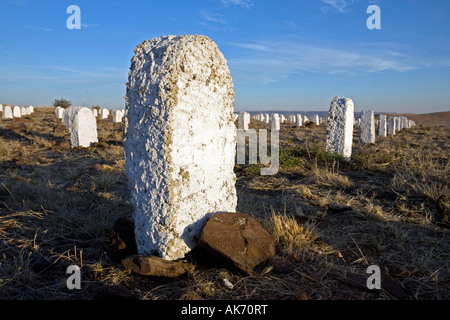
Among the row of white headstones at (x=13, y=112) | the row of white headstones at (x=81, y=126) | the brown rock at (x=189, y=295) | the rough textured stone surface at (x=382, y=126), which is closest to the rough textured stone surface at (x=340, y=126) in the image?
the brown rock at (x=189, y=295)

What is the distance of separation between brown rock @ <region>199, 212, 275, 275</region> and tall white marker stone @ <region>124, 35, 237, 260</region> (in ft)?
0.61

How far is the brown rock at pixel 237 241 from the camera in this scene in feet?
7.17

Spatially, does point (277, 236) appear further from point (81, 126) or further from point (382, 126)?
point (382, 126)

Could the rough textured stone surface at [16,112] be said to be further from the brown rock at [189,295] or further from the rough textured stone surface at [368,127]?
the brown rock at [189,295]

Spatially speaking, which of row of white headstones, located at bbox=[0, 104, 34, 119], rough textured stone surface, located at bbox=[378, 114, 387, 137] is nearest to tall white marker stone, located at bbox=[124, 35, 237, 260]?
rough textured stone surface, located at bbox=[378, 114, 387, 137]

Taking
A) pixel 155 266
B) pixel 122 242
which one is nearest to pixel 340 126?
pixel 122 242

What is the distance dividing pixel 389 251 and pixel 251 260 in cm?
130

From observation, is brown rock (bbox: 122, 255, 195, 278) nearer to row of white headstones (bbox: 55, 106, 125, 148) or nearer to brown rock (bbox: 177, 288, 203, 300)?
brown rock (bbox: 177, 288, 203, 300)

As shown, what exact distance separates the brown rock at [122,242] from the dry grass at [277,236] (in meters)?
0.09

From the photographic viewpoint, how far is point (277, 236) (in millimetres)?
2703

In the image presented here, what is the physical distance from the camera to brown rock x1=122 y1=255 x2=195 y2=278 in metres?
2.11

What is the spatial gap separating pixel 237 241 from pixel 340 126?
5292 mm

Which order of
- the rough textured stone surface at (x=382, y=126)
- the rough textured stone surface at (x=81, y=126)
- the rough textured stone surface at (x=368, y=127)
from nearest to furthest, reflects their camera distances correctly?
the rough textured stone surface at (x=81, y=126)
the rough textured stone surface at (x=368, y=127)
the rough textured stone surface at (x=382, y=126)
